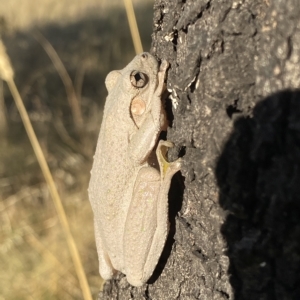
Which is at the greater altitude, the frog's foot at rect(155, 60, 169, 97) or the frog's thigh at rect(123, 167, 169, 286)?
the frog's foot at rect(155, 60, 169, 97)

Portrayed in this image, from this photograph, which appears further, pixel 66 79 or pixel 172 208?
pixel 66 79

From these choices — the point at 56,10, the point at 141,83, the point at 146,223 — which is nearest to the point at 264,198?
the point at 146,223

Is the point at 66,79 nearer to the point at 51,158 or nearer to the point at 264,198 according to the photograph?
the point at 51,158

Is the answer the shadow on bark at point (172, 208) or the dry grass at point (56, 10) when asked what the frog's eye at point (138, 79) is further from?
the dry grass at point (56, 10)

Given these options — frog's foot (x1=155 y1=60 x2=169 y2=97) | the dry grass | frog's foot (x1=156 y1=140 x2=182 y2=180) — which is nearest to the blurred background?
the dry grass

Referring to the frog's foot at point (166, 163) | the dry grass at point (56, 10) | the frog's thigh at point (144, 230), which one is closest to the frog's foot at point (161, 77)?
the frog's foot at point (166, 163)

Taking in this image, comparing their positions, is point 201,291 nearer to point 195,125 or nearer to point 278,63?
point 195,125

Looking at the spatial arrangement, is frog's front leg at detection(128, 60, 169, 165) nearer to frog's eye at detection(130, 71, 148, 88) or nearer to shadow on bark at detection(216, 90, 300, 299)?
frog's eye at detection(130, 71, 148, 88)
